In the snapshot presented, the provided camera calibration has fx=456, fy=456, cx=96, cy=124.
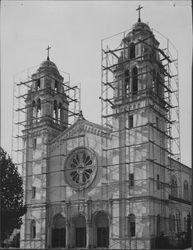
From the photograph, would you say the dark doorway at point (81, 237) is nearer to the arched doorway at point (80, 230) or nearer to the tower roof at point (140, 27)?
the arched doorway at point (80, 230)

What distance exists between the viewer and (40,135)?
4350 centimetres

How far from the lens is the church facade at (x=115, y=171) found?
3566cm

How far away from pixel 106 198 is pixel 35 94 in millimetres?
13519

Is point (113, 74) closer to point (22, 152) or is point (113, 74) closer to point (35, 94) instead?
point (35, 94)

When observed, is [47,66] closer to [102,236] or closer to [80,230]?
[80,230]

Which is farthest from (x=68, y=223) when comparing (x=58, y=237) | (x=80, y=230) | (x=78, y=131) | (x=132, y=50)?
(x=132, y=50)

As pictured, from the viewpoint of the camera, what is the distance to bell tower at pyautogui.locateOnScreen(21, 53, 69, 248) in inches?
1610

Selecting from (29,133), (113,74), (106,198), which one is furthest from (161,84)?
(29,133)

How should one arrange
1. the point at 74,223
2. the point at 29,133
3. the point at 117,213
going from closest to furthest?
the point at 117,213, the point at 74,223, the point at 29,133

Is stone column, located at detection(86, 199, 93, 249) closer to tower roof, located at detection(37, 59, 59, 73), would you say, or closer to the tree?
the tree

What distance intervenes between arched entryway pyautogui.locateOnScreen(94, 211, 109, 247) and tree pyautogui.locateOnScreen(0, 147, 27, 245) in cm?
661

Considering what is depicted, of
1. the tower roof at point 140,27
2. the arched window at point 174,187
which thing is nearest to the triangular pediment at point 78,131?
the tower roof at point 140,27

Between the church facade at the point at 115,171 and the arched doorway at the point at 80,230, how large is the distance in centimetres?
8

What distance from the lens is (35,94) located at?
4475 cm
